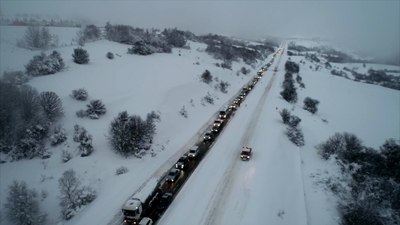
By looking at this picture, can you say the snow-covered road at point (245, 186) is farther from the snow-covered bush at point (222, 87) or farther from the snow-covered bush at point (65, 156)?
the snow-covered bush at point (222, 87)

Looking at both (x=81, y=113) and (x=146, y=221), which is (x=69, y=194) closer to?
(x=146, y=221)

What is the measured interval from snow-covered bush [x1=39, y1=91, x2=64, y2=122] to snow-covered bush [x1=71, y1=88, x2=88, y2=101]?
4670 millimetres

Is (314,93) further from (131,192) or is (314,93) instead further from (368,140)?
(131,192)

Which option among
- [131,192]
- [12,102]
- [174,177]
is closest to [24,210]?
[131,192]

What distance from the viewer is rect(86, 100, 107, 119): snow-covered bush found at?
40.0 metres

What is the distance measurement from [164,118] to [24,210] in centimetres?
2555

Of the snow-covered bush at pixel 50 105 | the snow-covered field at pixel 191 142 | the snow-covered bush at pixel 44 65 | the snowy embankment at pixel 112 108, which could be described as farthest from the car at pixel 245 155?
the snow-covered bush at pixel 44 65

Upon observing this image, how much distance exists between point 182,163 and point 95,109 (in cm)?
1499

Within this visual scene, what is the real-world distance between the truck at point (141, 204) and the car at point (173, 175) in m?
2.81

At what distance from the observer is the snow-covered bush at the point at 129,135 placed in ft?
115

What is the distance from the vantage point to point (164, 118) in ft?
153

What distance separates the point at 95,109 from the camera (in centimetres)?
4038

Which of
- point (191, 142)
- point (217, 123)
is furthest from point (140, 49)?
point (191, 142)

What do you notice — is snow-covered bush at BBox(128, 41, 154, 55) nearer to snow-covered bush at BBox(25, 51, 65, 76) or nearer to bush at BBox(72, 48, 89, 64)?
bush at BBox(72, 48, 89, 64)
